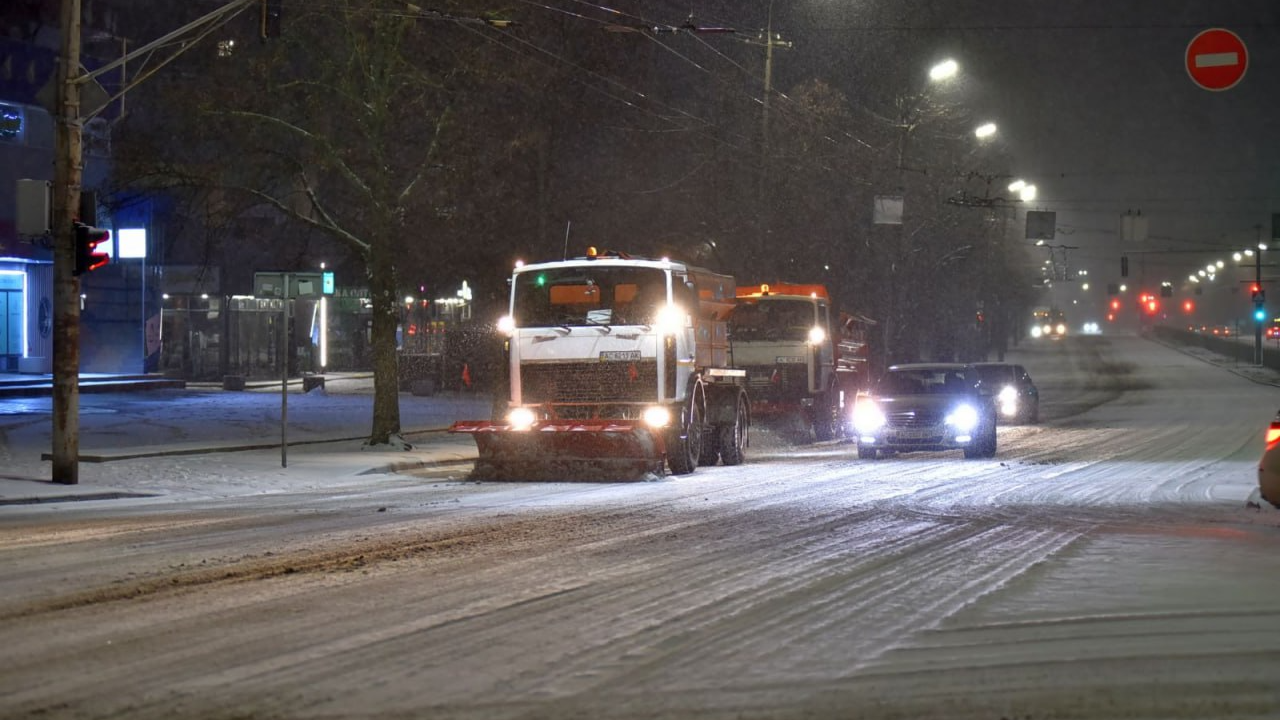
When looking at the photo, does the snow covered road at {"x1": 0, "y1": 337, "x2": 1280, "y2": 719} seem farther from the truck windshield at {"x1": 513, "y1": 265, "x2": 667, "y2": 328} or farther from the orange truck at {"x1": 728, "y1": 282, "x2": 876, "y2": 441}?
the orange truck at {"x1": 728, "y1": 282, "x2": 876, "y2": 441}

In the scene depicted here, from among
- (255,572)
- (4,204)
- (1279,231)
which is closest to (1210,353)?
(1279,231)

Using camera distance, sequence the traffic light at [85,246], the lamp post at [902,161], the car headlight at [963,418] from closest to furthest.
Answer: the traffic light at [85,246], the car headlight at [963,418], the lamp post at [902,161]

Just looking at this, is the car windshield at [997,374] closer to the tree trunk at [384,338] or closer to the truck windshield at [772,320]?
the truck windshield at [772,320]

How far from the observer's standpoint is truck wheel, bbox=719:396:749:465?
79.8 ft

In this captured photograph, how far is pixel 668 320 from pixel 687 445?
2.11 m

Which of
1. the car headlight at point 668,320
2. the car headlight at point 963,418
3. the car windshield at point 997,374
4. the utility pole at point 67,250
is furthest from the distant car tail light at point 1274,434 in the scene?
the car windshield at point 997,374

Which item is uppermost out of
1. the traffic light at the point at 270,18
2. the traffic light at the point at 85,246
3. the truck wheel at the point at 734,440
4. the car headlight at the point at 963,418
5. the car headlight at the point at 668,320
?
the traffic light at the point at 270,18

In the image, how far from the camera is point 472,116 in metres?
26.8

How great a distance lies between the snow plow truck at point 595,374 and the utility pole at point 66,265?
205 inches

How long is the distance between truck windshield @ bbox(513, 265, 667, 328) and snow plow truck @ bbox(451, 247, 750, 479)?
0.05 feet

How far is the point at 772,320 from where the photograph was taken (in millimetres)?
32188

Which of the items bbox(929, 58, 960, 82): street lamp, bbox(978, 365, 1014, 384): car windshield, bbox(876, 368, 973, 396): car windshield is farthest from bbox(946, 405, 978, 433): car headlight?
bbox(929, 58, 960, 82): street lamp

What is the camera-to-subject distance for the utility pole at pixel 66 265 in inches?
758

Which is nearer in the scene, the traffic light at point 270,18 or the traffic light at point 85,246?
the traffic light at point 270,18
